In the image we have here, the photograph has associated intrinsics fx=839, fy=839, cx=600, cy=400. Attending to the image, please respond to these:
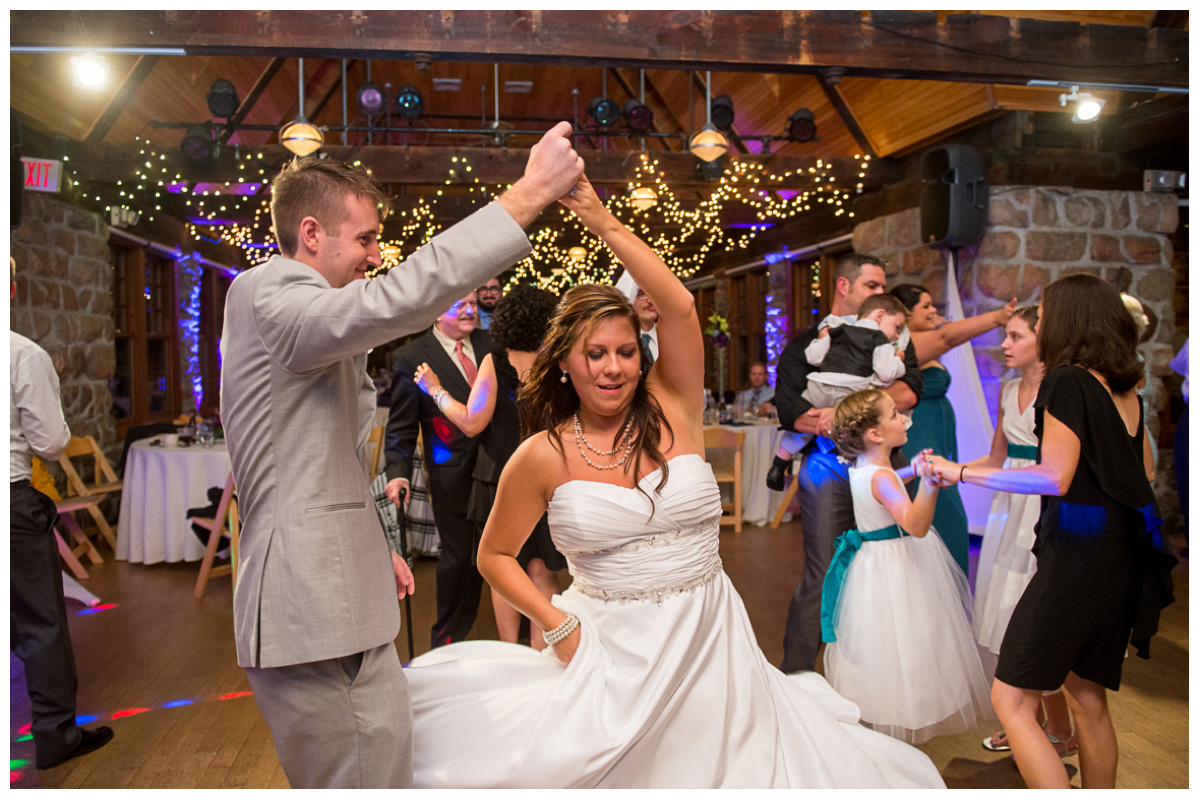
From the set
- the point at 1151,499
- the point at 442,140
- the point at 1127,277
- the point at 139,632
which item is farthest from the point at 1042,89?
the point at 442,140

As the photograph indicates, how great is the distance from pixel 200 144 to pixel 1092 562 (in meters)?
6.60

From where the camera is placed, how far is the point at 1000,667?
2105 millimetres

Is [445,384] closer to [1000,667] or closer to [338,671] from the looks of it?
[338,671]

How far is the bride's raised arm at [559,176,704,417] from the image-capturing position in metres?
1.54

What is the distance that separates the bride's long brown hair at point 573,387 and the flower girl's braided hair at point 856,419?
1.03 m

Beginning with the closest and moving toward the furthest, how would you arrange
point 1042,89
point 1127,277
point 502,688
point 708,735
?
point 708,735, point 502,688, point 1042,89, point 1127,277

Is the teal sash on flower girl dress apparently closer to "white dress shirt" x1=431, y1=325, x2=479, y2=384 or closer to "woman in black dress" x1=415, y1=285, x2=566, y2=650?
"woman in black dress" x1=415, y1=285, x2=566, y2=650

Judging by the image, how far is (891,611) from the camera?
260 cm

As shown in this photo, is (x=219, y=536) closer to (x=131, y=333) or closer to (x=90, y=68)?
(x=90, y=68)

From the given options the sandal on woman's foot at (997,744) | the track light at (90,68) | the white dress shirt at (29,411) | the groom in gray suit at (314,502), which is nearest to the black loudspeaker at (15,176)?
the track light at (90,68)

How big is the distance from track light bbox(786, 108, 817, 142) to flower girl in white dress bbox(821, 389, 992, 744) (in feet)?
16.9

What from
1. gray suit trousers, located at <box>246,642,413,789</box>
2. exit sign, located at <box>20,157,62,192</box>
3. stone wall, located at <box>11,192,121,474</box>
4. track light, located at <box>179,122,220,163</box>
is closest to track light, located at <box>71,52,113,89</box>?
exit sign, located at <box>20,157,62,192</box>

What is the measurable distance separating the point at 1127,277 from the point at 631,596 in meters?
5.66

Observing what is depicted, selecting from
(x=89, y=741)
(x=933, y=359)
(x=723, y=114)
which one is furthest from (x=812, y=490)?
(x=723, y=114)
